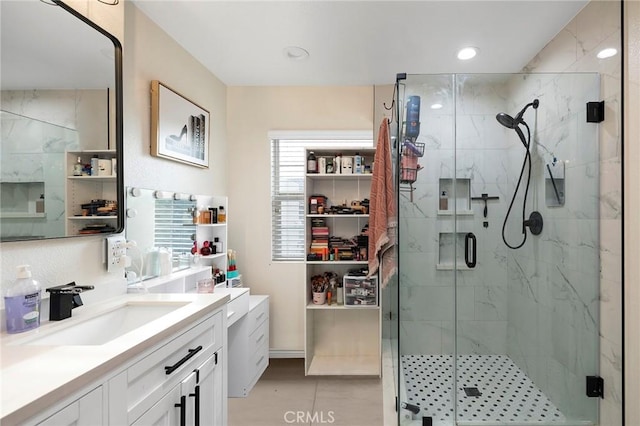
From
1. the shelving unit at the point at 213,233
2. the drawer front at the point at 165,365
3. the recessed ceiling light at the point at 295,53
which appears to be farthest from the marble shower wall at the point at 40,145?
the recessed ceiling light at the point at 295,53

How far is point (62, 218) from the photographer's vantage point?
1414 millimetres

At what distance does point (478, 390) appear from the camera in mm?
2045

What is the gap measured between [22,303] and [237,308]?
4.54ft

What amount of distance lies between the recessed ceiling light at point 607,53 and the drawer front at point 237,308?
269 centimetres

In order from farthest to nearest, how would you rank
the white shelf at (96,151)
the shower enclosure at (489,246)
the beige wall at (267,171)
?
the beige wall at (267,171) → the shower enclosure at (489,246) → the white shelf at (96,151)

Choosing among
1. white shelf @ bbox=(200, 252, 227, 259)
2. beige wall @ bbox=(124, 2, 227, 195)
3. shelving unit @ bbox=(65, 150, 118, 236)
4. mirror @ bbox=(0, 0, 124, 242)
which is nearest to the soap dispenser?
mirror @ bbox=(0, 0, 124, 242)

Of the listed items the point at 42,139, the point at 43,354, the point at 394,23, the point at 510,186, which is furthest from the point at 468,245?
the point at 42,139

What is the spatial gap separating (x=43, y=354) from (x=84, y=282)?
2.19 ft

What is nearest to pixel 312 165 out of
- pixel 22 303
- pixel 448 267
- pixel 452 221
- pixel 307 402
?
pixel 452 221

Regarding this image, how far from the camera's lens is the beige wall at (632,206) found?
164cm

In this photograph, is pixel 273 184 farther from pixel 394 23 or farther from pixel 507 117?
pixel 507 117

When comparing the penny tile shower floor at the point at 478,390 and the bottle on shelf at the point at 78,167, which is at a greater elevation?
the bottle on shelf at the point at 78,167

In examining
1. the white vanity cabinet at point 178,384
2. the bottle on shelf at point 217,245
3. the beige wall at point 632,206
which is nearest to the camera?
the white vanity cabinet at point 178,384

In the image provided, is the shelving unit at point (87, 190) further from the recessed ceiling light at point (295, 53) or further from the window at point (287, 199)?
the window at point (287, 199)
